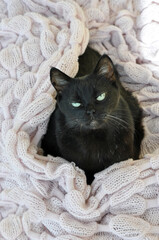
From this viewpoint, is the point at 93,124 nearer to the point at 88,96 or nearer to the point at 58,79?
the point at 88,96

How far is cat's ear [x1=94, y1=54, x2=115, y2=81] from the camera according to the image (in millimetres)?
1240

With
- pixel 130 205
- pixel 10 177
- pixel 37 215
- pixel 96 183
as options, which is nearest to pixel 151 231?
pixel 130 205

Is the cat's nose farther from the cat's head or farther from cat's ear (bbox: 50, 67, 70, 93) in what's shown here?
cat's ear (bbox: 50, 67, 70, 93)

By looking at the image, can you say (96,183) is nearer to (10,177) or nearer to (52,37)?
(10,177)

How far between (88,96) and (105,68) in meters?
0.14

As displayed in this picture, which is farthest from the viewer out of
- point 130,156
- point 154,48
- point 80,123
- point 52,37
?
point 154,48

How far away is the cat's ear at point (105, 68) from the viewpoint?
1.24 meters

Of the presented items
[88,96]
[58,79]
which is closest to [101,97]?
[88,96]

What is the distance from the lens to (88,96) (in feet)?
3.91

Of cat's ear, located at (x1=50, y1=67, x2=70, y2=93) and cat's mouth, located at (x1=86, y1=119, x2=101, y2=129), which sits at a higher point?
cat's ear, located at (x1=50, y1=67, x2=70, y2=93)

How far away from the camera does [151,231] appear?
1227 mm

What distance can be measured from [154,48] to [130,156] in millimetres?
597

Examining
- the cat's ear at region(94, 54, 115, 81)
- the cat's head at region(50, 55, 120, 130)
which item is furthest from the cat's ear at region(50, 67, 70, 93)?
the cat's ear at region(94, 54, 115, 81)

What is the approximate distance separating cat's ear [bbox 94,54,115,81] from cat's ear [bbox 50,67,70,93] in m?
0.11
